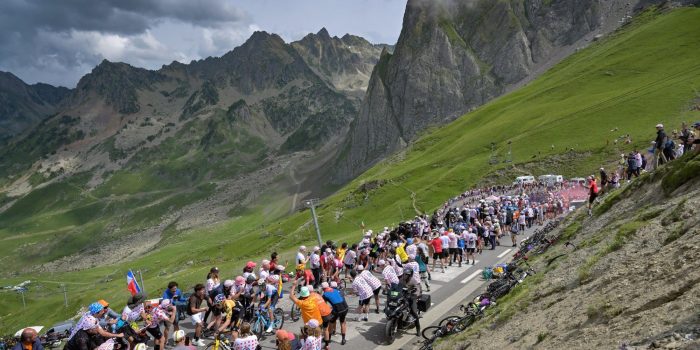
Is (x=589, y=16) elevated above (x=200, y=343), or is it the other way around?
(x=589, y=16)

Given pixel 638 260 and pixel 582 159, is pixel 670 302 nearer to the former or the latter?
pixel 638 260

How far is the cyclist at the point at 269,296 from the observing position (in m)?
21.1

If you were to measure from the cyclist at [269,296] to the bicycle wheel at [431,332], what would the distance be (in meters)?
6.85

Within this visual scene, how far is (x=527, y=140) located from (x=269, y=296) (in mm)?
88211

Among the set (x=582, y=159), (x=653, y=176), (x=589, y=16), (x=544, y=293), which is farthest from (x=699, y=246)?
(x=589, y=16)

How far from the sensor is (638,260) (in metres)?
14.2

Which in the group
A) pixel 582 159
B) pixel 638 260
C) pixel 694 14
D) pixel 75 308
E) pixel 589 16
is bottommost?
pixel 75 308

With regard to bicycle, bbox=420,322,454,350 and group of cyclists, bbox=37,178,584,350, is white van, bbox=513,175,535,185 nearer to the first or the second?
group of cyclists, bbox=37,178,584,350

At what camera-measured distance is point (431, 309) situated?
77.3 ft

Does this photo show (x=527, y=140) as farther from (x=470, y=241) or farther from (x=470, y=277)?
(x=470, y=277)

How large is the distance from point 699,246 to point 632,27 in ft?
622

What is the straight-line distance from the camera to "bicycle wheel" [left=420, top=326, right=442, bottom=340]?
62.4 feet

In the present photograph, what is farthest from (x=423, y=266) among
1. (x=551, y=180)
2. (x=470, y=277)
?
(x=551, y=180)

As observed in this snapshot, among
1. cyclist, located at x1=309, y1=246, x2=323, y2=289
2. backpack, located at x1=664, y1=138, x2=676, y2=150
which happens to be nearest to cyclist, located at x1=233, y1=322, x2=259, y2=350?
cyclist, located at x1=309, y1=246, x2=323, y2=289
